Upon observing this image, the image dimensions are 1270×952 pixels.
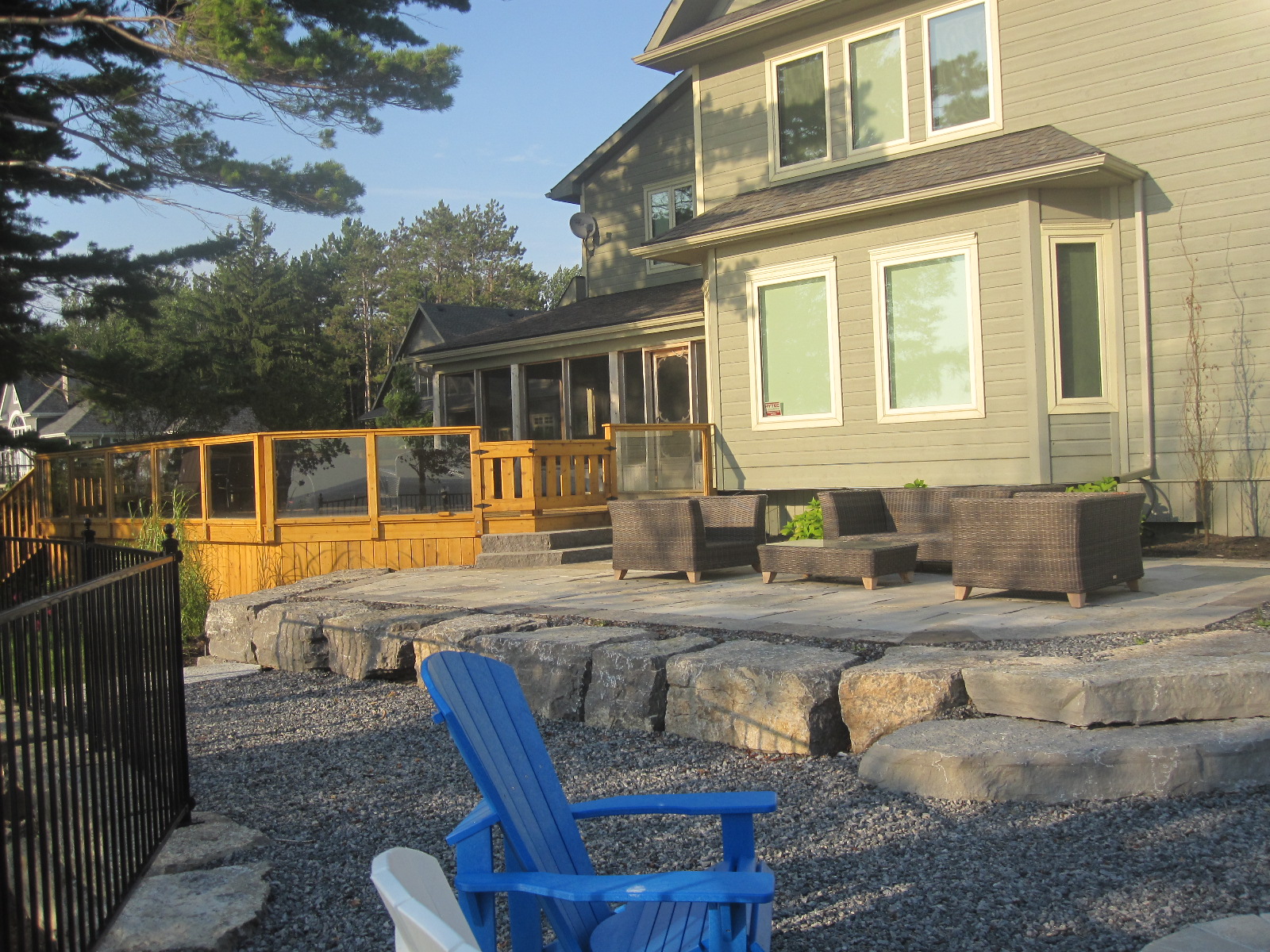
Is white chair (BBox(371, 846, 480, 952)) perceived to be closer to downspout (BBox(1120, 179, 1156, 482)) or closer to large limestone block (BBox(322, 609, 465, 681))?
large limestone block (BBox(322, 609, 465, 681))

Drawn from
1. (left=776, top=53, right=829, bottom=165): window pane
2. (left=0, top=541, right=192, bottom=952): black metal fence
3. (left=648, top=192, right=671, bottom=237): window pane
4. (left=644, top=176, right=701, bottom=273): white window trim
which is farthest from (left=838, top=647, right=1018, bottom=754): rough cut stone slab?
(left=648, top=192, right=671, bottom=237): window pane

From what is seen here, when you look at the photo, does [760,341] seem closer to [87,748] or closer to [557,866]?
[87,748]

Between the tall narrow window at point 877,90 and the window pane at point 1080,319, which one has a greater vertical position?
the tall narrow window at point 877,90

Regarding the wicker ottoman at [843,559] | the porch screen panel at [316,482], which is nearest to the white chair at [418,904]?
the wicker ottoman at [843,559]

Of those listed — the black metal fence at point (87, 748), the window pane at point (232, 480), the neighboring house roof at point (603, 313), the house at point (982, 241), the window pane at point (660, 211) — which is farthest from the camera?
the window pane at point (660, 211)

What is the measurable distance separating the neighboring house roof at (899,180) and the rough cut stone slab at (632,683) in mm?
6419

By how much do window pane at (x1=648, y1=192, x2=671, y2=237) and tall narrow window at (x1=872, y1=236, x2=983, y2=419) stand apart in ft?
22.0

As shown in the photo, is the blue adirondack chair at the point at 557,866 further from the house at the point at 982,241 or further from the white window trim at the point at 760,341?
the white window trim at the point at 760,341

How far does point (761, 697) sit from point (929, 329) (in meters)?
6.85

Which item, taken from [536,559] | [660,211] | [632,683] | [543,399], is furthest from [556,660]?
[660,211]

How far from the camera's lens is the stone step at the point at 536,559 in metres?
10.4

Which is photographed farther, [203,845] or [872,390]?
[872,390]

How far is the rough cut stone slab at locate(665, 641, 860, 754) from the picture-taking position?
475cm

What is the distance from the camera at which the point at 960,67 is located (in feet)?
36.8
